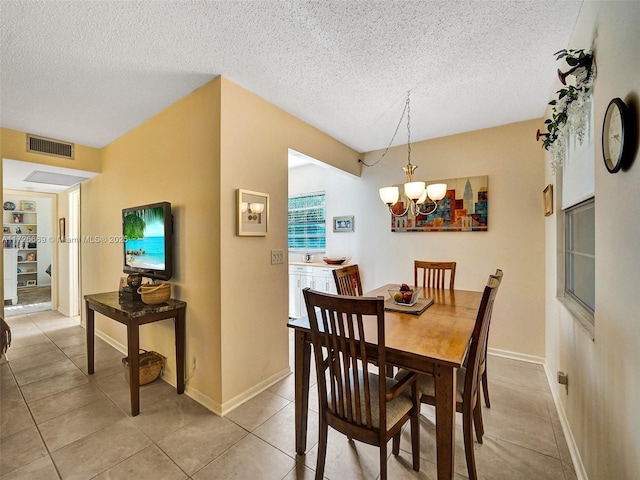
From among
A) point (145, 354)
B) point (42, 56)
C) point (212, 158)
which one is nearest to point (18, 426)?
point (145, 354)

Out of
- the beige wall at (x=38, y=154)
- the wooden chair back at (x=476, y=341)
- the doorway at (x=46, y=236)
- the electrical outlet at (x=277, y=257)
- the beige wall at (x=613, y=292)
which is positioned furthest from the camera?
the doorway at (x=46, y=236)

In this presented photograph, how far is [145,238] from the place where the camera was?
8.61ft

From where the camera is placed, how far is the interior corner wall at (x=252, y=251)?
212cm

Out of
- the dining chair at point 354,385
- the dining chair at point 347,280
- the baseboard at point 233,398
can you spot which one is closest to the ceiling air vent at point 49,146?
the baseboard at point 233,398

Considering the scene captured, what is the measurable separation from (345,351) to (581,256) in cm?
184

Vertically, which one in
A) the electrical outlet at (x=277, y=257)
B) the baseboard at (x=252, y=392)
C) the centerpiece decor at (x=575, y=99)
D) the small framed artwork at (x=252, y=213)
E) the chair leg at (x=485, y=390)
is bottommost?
the baseboard at (x=252, y=392)

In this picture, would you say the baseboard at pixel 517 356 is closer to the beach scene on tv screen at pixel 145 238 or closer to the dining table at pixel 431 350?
the dining table at pixel 431 350

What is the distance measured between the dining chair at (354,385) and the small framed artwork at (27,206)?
8380 mm

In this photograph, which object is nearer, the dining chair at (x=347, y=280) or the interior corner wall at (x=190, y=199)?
the interior corner wall at (x=190, y=199)

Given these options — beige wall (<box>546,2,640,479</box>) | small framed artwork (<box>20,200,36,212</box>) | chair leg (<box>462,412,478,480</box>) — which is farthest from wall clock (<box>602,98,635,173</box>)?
small framed artwork (<box>20,200,36,212</box>)

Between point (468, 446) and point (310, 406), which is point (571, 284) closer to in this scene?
point (468, 446)

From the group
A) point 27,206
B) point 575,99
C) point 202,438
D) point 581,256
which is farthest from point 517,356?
point 27,206

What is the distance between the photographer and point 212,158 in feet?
6.97

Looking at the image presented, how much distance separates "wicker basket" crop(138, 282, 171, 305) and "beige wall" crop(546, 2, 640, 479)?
Result: 2.72m
